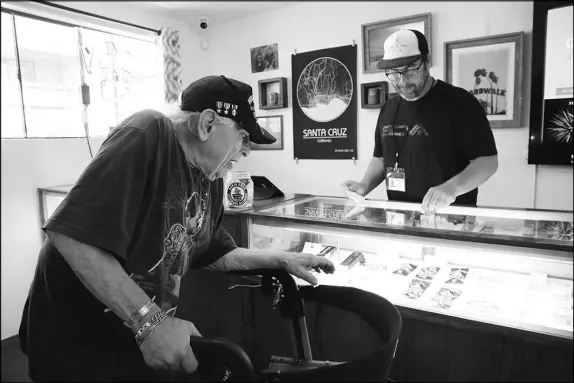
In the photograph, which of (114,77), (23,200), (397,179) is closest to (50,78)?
(114,77)

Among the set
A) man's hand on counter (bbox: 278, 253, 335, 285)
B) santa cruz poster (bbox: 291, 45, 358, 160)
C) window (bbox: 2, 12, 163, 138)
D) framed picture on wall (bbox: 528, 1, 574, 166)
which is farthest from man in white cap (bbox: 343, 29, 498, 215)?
window (bbox: 2, 12, 163, 138)

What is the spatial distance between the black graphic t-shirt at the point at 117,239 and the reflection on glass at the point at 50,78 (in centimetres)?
253

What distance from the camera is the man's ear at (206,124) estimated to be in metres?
1.09

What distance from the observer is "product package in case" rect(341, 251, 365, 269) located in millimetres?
→ 1702

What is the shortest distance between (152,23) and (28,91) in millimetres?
1419

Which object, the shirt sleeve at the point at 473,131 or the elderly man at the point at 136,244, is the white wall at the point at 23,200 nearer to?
the elderly man at the point at 136,244

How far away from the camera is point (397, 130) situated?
7.94ft

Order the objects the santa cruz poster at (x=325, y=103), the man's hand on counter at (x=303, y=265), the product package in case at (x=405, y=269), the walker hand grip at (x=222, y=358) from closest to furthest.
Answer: the walker hand grip at (x=222, y=358)
the man's hand on counter at (x=303, y=265)
the product package in case at (x=405, y=269)
the santa cruz poster at (x=325, y=103)

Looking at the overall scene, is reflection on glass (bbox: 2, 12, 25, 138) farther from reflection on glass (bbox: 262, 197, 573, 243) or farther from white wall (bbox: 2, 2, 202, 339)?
reflection on glass (bbox: 262, 197, 573, 243)

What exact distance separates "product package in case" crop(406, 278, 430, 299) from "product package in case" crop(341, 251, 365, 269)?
0.22m

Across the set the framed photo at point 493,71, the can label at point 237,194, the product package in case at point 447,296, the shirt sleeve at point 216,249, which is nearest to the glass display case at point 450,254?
the product package in case at point 447,296

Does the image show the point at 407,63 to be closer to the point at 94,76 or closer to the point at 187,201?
the point at 187,201

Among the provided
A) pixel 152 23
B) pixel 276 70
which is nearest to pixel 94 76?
pixel 152 23

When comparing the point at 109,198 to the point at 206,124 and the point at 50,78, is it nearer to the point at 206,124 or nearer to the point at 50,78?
the point at 206,124
